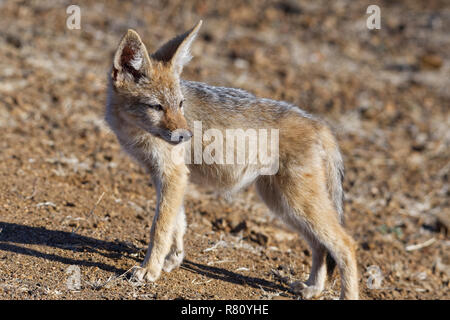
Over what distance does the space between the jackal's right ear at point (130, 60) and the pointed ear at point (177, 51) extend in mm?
308

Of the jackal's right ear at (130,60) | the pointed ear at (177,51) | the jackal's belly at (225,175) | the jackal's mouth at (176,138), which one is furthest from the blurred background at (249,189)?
the pointed ear at (177,51)

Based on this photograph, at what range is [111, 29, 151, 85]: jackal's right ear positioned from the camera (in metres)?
5.19

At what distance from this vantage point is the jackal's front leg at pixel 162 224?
5.29m

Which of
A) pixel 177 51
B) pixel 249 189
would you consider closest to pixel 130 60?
pixel 177 51

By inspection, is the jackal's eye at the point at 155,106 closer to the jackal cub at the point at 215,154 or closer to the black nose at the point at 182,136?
the jackal cub at the point at 215,154

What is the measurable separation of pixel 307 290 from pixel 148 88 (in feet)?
8.87

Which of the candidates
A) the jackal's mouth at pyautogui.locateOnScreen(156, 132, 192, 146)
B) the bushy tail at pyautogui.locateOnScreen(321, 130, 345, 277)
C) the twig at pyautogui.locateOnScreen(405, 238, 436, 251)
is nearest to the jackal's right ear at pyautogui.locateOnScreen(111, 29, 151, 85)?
the jackal's mouth at pyautogui.locateOnScreen(156, 132, 192, 146)

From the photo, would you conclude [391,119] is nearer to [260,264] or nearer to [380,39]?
[380,39]

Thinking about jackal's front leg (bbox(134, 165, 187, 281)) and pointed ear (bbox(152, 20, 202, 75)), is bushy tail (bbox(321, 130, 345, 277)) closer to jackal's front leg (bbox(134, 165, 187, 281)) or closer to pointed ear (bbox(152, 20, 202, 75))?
jackal's front leg (bbox(134, 165, 187, 281))

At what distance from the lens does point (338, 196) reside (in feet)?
19.0

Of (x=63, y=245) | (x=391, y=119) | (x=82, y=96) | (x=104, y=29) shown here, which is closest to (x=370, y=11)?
(x=391, y=119)

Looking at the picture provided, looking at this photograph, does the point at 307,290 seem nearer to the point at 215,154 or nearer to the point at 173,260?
the point at 173,260

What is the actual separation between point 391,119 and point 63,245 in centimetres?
804

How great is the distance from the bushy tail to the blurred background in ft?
3.04
